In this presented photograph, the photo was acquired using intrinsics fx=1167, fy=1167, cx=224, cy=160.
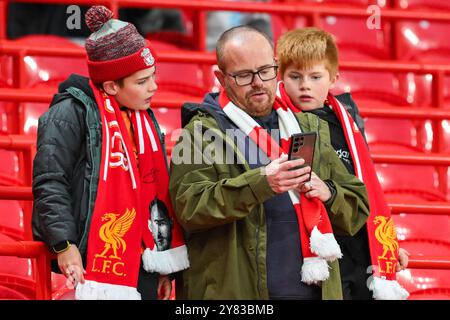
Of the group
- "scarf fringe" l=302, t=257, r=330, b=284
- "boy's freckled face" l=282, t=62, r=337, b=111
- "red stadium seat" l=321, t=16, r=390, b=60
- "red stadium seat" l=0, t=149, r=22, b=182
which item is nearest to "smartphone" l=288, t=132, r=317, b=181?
"scarf fringe" l=302, t=257, r=330, b=284

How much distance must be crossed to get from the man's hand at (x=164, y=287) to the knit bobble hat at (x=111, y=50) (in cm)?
51

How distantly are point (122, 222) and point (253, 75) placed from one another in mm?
471

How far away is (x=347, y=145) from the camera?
304 centimetres

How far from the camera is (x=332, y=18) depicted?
5.02 m

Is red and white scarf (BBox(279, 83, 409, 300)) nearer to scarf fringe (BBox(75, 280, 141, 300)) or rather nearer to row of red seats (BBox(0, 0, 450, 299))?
row of red seats (BBox(0, 0, 450, 299))

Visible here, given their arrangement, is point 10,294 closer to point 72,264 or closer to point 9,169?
point 72,264

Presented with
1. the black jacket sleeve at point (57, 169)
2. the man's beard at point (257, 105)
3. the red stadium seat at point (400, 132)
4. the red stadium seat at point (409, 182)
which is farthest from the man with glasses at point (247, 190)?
the red stadium seat at point (400, 132)

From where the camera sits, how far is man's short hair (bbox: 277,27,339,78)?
3.10 m

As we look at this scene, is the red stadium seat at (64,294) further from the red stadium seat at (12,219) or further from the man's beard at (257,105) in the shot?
the man's beard at (257,105)

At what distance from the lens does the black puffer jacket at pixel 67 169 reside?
2.71 metres

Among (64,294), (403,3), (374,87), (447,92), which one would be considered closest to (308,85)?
(64,294)

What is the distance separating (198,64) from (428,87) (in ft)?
3.04

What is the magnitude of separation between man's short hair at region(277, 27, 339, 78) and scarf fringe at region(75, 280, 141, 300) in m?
0.77
